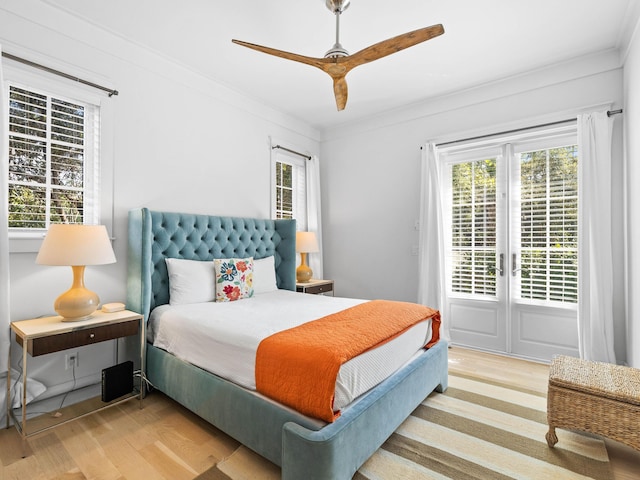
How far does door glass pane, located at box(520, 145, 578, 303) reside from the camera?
3.27 m

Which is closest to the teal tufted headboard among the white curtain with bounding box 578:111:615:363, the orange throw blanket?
the orange throw blanket

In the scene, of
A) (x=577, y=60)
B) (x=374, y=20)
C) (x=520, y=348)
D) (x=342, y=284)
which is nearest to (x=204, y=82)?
(x=374, y=20)

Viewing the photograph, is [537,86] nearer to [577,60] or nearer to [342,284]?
[577,60]

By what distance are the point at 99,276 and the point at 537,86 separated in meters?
4.43

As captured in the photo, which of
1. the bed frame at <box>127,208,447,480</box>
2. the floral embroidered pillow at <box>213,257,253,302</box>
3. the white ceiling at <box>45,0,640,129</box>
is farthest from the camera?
the floral embroidered pillow at <box>213,257,253,302</box>

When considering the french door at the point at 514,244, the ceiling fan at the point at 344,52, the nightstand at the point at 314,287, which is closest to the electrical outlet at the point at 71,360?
the nightstand at the point at 314,287

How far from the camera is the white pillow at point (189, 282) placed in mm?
2850

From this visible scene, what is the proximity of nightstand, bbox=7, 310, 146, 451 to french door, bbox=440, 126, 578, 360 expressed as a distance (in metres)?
3.24

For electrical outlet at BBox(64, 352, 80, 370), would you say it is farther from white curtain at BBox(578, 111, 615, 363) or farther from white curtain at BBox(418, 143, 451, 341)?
white curtain at BBox(578, 111, 615, 363)

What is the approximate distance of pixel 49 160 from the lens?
8.07 ft

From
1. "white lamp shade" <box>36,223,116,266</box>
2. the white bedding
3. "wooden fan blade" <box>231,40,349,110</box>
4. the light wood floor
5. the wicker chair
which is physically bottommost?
the light wood floor

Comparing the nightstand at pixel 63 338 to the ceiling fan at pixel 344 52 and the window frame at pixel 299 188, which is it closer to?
the ceiling fan at pixel 344 52

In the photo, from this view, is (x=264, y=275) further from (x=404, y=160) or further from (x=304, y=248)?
(x=404, y=160)

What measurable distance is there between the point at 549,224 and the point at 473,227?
0.72 meters
